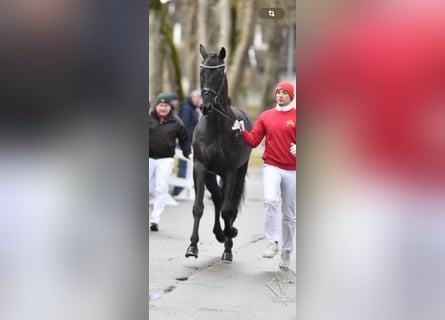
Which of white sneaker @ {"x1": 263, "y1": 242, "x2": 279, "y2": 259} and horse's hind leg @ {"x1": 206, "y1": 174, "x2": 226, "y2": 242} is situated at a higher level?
horse's hind leg @ {"x1": 206, "y1": 174, "x2": 226, "y2": 242}

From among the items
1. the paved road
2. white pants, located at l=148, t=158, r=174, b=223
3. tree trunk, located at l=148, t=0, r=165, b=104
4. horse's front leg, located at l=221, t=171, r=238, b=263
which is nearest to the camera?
the paved road

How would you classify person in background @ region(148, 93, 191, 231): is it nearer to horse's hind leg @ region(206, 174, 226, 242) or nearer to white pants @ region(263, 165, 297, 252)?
horse's hind leg @ region(206, 174, 226, 242)

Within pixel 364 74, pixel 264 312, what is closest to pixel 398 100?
pixel 364 74

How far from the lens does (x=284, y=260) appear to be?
3.26 metres

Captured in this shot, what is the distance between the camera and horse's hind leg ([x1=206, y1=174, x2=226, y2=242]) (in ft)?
11.5

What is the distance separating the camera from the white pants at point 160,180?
6199mm

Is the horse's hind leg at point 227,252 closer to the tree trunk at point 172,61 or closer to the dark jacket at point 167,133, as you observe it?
the dark jacket at point 167,133

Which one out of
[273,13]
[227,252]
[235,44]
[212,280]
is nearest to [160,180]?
[235,44]

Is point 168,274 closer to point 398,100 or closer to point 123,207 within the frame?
point 123,207

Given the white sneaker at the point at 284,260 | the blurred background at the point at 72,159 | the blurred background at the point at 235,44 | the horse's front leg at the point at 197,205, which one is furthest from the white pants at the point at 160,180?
the blurred background at the point at 72,159

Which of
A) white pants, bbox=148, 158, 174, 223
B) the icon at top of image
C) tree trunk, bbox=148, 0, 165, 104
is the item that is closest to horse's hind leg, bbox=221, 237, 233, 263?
the icon at top of image

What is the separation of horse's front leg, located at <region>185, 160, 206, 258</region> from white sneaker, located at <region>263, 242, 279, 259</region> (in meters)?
0.32

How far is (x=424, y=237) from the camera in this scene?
2.56 meters

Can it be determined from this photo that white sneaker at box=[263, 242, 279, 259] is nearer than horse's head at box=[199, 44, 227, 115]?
Yes
